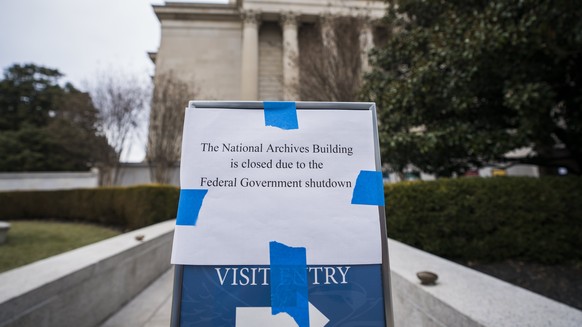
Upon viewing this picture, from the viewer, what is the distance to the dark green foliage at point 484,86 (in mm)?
3805

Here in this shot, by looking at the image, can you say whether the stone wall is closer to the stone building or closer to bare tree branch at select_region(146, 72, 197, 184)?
bare tree branch at select_region(146, 72, 197, 184)

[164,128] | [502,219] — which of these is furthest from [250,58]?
[502,219]

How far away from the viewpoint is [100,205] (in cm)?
948

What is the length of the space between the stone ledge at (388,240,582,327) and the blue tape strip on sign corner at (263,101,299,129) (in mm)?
1501

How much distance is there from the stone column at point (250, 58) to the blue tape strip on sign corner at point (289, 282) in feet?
56.4

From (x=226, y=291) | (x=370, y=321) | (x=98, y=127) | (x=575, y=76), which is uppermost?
(x=98, y=127)

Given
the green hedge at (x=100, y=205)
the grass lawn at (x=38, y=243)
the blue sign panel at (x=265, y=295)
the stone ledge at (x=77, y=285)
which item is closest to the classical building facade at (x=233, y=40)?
the green hedge at (x=100, y=205)

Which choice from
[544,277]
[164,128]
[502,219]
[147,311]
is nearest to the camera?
[147,311]

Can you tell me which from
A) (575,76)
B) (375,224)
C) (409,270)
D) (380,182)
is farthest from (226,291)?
(575,76)

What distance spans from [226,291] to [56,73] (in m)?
45.4

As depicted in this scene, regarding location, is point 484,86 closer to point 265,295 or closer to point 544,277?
point 544,277

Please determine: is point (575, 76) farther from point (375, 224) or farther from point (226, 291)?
point (226, 291)

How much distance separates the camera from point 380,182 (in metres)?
1.21

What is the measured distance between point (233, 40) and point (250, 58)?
388 centimetres
